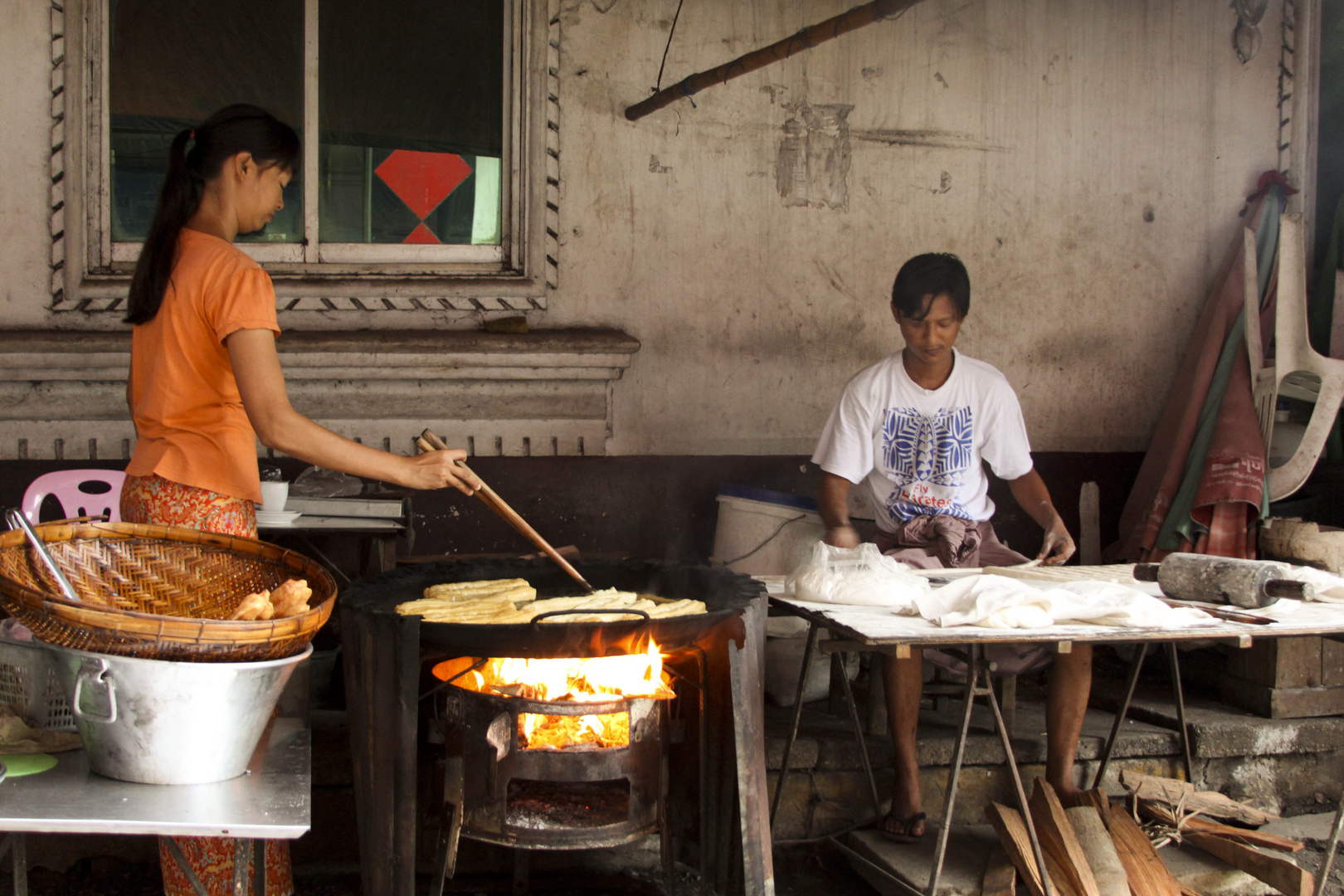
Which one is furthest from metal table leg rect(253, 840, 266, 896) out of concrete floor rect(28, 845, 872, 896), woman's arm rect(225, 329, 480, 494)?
concrete floor rect(28, 845, 872, 896)

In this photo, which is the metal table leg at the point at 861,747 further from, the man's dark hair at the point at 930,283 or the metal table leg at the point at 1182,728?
the man's dark hair at the point at 930,283

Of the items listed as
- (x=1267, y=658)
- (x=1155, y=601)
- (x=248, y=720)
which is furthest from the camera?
(x=1267, y=658)

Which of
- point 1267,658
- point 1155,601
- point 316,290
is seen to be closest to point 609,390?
point 316,290

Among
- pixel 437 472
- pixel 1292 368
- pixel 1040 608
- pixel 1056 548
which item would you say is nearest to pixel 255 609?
pixel 437 472

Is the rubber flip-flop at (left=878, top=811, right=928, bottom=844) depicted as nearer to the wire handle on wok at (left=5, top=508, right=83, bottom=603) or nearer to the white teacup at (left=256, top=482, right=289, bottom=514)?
the white teacup at (left=256, top=482, right=289, bottom=514)

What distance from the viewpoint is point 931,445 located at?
400 cm

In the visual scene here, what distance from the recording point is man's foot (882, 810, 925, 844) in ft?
10.9

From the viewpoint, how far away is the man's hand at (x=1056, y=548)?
12.2ft

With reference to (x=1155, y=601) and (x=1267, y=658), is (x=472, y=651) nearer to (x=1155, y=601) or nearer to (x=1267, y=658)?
(x=1155, y=601)

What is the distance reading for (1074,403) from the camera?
5.17 m

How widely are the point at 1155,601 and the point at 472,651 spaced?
1.81 meters

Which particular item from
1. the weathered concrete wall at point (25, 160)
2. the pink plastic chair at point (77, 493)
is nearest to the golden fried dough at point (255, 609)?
the pink plastic chair at point (77, 493)

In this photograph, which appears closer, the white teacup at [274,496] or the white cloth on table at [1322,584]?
the white cloth on table at [1322,584]

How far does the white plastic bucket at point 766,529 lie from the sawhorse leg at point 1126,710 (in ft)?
4.15
